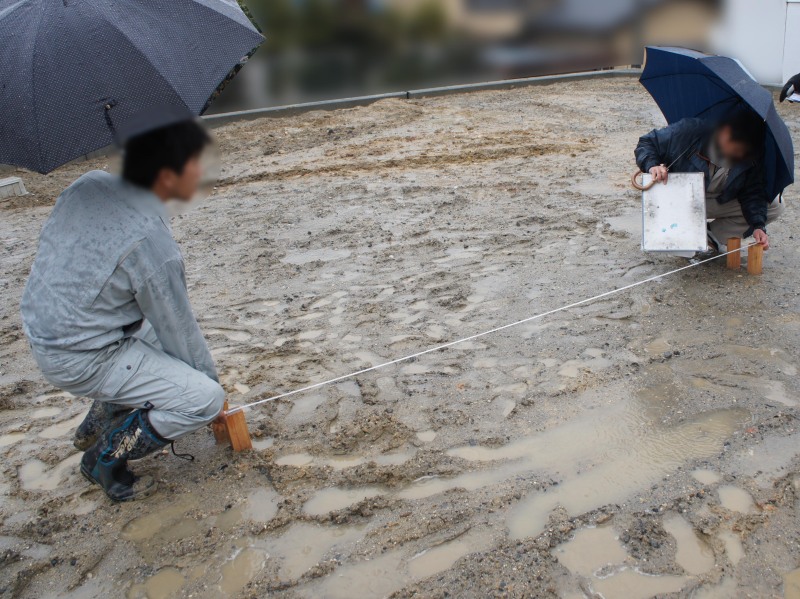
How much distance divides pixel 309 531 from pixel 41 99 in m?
1.75

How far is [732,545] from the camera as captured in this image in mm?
2469

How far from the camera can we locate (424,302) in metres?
4.43

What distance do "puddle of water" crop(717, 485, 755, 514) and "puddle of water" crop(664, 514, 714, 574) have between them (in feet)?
0.65

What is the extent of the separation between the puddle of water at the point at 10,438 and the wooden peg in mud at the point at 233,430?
3.12 feet

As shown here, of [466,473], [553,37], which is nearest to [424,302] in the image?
[466,473]

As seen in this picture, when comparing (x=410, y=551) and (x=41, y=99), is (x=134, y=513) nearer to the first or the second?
(x=410, y=551)

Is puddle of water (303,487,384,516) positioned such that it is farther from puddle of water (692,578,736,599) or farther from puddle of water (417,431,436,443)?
puddle of water (692,578,736,599)

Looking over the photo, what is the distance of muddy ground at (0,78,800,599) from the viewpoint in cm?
247

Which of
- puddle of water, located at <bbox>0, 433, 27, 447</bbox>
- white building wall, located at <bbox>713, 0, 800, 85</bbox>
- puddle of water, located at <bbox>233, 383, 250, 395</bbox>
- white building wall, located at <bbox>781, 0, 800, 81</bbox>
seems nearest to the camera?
puddle of water, located at <bbox>0, 433, 27, 447</bbox>

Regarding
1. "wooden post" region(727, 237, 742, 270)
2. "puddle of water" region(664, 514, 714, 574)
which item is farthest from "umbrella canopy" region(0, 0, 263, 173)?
"wooden post" region(727, 237, 742, 270)

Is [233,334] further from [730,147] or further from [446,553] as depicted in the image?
[730,147]

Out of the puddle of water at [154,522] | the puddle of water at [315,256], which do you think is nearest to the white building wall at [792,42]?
the puddle of water at [315,256]

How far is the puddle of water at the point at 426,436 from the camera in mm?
3129

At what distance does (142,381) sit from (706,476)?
2.13 metres
